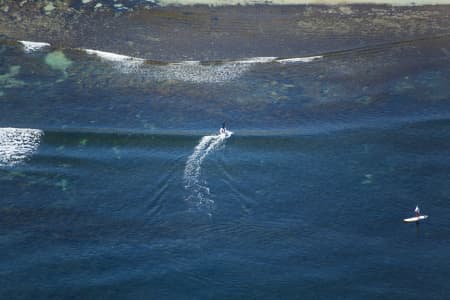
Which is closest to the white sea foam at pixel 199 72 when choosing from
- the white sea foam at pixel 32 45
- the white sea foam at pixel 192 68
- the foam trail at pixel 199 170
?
the white sea foam at pixel 192 68

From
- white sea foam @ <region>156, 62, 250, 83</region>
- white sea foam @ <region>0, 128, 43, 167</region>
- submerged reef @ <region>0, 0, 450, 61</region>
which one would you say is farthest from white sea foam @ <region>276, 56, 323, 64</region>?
white sea foam @ <region>0, 128, 43, 167</region>

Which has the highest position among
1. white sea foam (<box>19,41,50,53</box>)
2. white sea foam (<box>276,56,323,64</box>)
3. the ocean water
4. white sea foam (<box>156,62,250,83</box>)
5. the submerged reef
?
the submerged reef

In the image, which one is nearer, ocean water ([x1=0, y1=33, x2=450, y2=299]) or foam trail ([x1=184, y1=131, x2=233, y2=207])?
ocean water ([x1=0, y1=33, x2=450, y2=299])

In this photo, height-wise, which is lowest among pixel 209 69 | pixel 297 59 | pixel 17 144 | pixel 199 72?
pixel 17 144

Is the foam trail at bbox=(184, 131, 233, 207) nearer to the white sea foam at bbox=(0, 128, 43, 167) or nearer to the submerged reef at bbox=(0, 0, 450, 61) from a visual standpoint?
the white sea foam at bbox=(0, 128, 43, 167)

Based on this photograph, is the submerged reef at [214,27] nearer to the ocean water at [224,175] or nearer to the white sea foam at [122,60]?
the white sea foam at [122,60]

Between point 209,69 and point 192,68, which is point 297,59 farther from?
point 192,68

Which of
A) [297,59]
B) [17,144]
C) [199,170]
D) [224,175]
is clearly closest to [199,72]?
[297,59]

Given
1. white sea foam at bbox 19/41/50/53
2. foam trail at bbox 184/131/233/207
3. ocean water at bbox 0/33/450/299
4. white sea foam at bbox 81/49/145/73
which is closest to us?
ocean water at bbox 0/33/450/299
